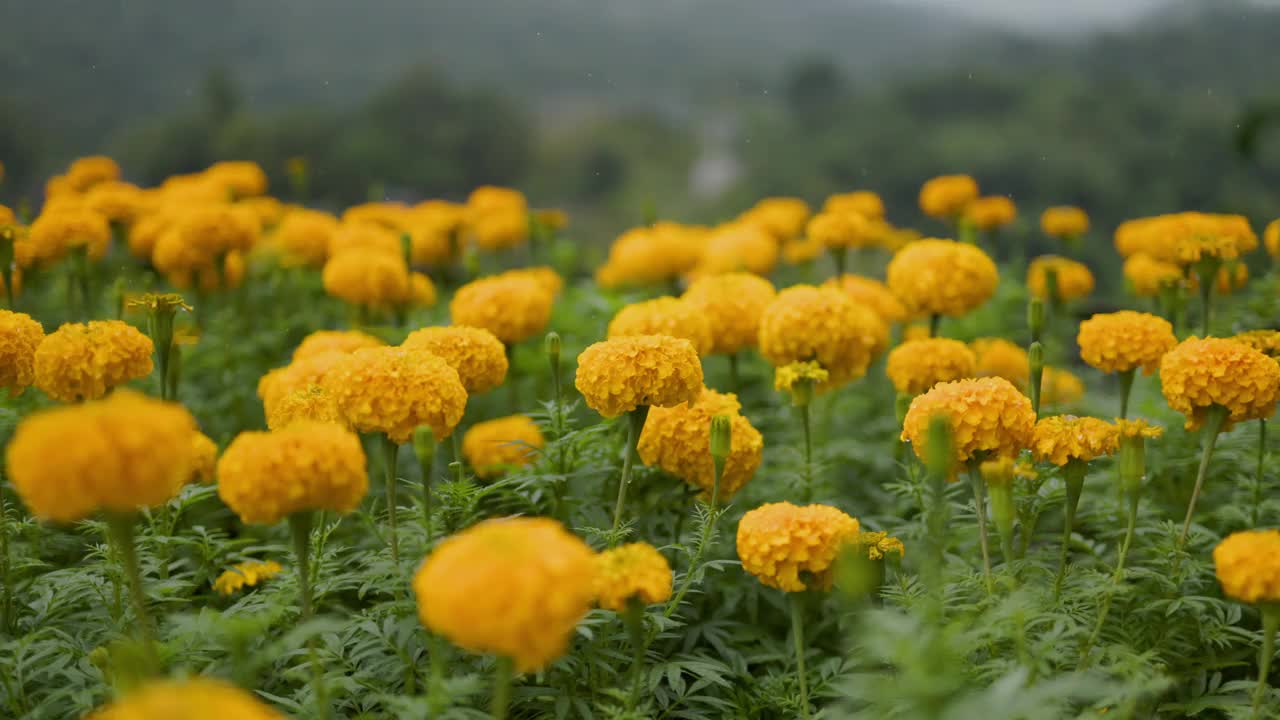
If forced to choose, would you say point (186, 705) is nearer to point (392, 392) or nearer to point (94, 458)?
point (94, 458)

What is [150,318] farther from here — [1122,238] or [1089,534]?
[1122,238]

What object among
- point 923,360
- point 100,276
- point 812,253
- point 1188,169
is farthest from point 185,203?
point 1188,169

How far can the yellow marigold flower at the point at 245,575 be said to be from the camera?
6.01 ft

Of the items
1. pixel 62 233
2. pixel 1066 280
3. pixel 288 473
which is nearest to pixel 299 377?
pixel 288 473

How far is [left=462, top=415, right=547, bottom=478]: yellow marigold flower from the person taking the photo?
2.24 m

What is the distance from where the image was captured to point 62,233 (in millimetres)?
2680

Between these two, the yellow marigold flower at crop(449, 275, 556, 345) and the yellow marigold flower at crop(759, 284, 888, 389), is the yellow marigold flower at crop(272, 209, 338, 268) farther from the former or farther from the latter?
the yellow marigold flower at crop(759, 284, 888, 389)

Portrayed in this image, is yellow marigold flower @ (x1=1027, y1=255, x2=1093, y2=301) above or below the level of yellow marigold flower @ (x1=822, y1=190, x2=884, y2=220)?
below

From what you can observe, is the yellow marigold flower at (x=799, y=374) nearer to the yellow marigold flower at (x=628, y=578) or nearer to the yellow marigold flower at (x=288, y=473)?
the yellow marigold flower at (x=628, y=578)

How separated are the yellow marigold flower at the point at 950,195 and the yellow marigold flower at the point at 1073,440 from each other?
211cm

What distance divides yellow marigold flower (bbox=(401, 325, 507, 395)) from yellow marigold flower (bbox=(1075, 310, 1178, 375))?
4.41 feet

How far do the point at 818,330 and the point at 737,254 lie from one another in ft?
3.52

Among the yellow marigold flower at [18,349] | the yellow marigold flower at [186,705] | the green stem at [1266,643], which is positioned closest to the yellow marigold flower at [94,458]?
the yellow marigold flower at [186,705]

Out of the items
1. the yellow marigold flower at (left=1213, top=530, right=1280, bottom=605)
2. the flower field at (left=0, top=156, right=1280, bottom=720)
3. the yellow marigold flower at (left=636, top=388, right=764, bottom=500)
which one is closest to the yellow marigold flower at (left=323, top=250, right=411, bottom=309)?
the flower field at (left=0, top=156, right=1280, bottom=720)
